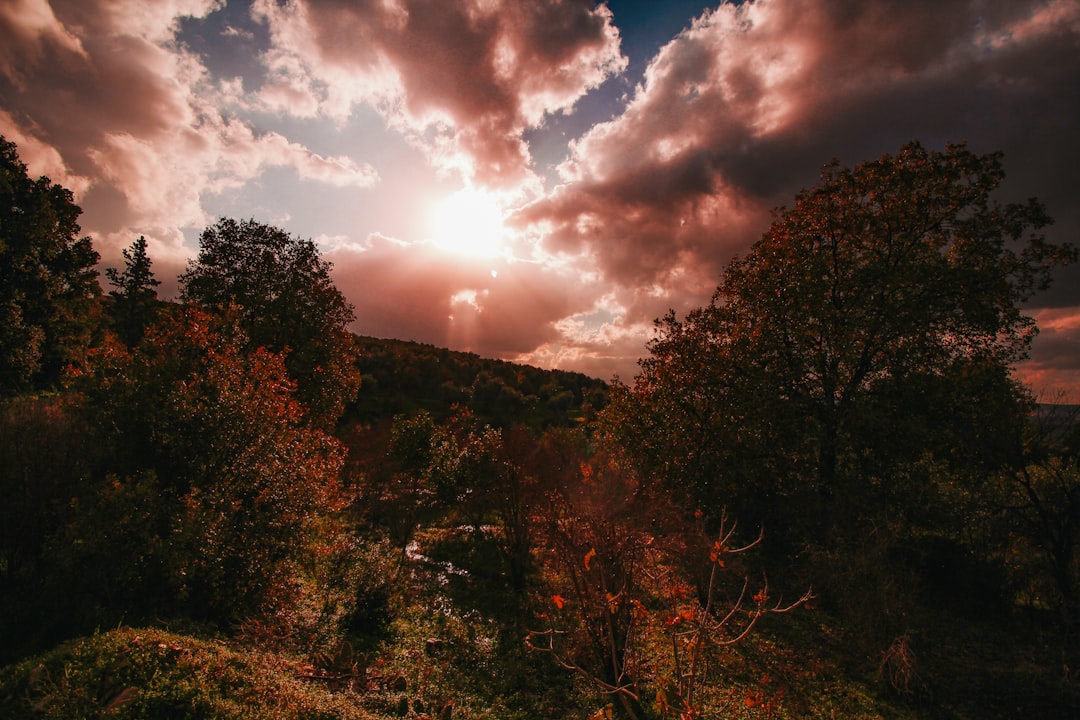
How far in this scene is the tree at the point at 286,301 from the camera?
26.6 m

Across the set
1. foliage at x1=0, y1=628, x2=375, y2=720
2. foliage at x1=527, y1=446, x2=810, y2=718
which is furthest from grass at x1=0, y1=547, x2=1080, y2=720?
foliage at x1=527, y1=446, x2=810, y2=718

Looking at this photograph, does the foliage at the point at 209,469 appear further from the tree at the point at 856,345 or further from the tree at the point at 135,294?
the tree at the point at 135,294

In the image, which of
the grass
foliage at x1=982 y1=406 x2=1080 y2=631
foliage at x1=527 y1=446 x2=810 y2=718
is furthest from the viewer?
foliage at x1=982 y1=406 x2=1080 y2=631

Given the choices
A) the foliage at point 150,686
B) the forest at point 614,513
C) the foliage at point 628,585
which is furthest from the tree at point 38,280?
the foliage at point 628,585

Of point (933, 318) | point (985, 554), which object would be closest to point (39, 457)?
point (933, 318)

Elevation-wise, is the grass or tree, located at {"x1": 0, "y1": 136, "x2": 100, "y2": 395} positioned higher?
tree, located at {"x1": 0, "y1": 136, "x2": 100, "y2": 395}

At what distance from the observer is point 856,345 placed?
64.7 ft

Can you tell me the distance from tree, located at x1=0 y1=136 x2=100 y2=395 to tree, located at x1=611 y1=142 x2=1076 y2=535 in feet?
111

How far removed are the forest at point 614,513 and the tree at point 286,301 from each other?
0.17m

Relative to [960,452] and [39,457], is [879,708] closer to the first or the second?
[960,452]

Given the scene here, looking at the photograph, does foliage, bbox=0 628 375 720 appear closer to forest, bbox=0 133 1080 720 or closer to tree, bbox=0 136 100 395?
forest, bbox=0 133 1080 720

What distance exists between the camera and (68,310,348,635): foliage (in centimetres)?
1232

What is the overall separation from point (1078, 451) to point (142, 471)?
3513cm

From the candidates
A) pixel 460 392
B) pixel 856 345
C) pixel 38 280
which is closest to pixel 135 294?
pixel 38 280
